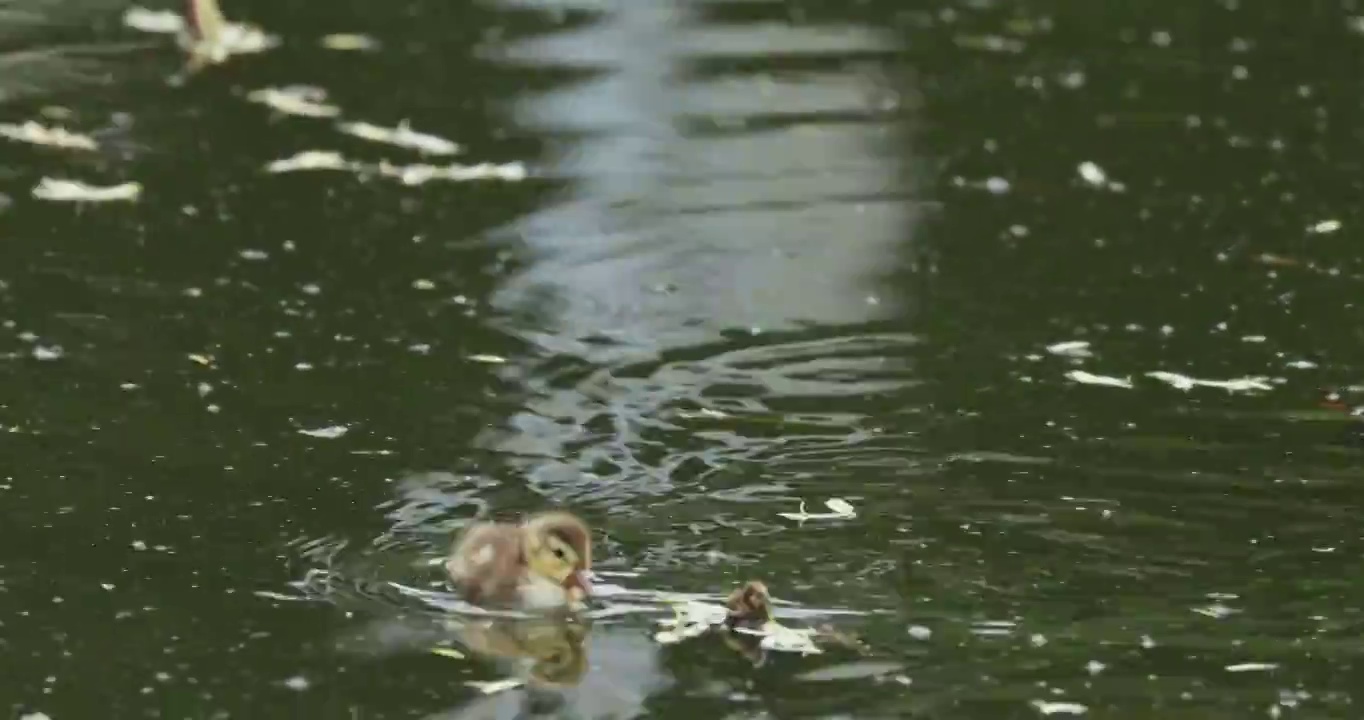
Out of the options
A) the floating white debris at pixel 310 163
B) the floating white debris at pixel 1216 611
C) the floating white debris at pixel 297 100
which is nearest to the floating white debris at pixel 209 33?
the floating white debris at pixel 297 100

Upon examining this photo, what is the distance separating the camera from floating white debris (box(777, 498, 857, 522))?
5098mm

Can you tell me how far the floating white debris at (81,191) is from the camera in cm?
740

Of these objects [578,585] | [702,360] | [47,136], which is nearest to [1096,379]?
[702,360]

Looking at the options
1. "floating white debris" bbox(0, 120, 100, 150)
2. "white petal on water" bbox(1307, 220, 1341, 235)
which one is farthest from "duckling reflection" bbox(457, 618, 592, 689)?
"floating white debris" bbox(0, 120, 100, 150)

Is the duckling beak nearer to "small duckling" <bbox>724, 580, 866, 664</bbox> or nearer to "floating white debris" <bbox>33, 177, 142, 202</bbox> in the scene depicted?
"small duckling" <bbox>724, 580, 866, 664</bbox>

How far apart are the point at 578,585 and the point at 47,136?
422 centimetres

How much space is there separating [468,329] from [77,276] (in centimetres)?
126

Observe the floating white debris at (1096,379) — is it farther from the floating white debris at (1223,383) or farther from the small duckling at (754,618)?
the small duckling at (754,618)

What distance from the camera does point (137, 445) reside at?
5.51 meters

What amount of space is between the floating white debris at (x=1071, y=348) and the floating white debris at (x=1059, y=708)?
2132 millimetres

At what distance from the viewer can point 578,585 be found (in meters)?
4.59

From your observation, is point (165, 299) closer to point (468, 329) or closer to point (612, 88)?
point (468, 329)

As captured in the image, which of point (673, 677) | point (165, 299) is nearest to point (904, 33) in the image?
point (165, 299)

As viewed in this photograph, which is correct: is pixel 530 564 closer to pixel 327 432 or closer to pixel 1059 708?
pixel 1059 708
